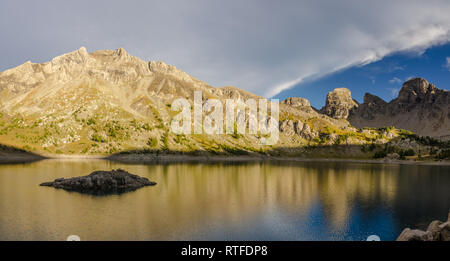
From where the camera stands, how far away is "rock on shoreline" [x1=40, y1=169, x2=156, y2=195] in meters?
80.7

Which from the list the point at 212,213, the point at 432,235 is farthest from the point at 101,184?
the point at 432,235

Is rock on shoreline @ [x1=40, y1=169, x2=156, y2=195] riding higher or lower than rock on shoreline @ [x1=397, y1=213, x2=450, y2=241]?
lower

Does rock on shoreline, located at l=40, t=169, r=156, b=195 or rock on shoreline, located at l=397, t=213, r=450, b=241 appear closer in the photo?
rock on shoreline, located at l=397, t=213, r=450, b=241

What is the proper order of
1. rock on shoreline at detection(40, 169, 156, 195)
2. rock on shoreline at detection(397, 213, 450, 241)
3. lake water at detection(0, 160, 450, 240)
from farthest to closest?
rock on shoreline at detection(40, 169, 156, 195) → lake water at detection(0, 160, 450, 240) → rock on shoreline at detection(397, 213, 450, 241)

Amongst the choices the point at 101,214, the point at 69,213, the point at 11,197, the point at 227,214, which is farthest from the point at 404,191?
the point at 11,197

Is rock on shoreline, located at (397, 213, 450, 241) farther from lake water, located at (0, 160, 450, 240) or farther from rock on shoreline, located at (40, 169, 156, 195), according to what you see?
rock on shoreline, located at (40, 169, 156, 195)

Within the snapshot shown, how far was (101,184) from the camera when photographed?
83.2 m

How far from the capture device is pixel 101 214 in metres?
53.8

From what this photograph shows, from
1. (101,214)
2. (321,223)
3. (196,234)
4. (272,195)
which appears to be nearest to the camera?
(196,234)

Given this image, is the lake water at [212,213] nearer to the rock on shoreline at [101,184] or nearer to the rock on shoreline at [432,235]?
the rock on shoreline at [101,184]

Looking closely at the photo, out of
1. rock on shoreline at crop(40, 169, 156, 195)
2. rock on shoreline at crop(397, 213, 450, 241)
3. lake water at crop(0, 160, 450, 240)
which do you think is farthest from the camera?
rock on shoreline at crop(40, 169, 156, 195)

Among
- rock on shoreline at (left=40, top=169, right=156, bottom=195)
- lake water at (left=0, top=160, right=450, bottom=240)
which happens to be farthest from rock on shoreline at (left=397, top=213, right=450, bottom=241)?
rock on shoreline at (left=40, top=169, right=156, bottom=195)

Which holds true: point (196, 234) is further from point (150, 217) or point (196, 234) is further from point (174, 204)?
point (174, 204)
